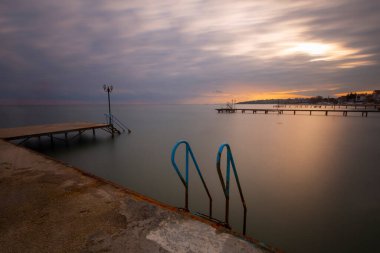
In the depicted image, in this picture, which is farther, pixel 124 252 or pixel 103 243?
pixel 103 243

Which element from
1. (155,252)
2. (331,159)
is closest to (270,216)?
(155,252)

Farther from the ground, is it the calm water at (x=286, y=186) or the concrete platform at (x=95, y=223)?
the concrete platform at (x=95, y=223)

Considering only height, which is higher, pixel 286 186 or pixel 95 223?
pixel 95 223

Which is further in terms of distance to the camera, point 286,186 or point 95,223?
point 286,186

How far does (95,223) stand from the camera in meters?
2.33

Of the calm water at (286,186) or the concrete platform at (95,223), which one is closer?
the concrete platform at (95,223)

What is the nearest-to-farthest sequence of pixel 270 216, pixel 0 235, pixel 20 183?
1. pixel 0 235
2. pixel 20 183
3. pixel 270 216

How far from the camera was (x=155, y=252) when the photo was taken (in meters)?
1.86

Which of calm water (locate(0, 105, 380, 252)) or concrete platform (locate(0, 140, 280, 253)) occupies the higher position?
concrete platform (locate(0, 140, 280, 253))

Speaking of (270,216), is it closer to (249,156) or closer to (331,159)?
(249,156)

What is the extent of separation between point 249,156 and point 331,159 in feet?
16.0

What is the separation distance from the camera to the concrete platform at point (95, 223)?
1955mm

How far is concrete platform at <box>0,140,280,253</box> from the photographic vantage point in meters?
1.96

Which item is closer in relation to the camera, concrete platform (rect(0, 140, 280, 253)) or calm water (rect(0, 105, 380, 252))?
concrete platform (rect(0, 140, 280, 253))
